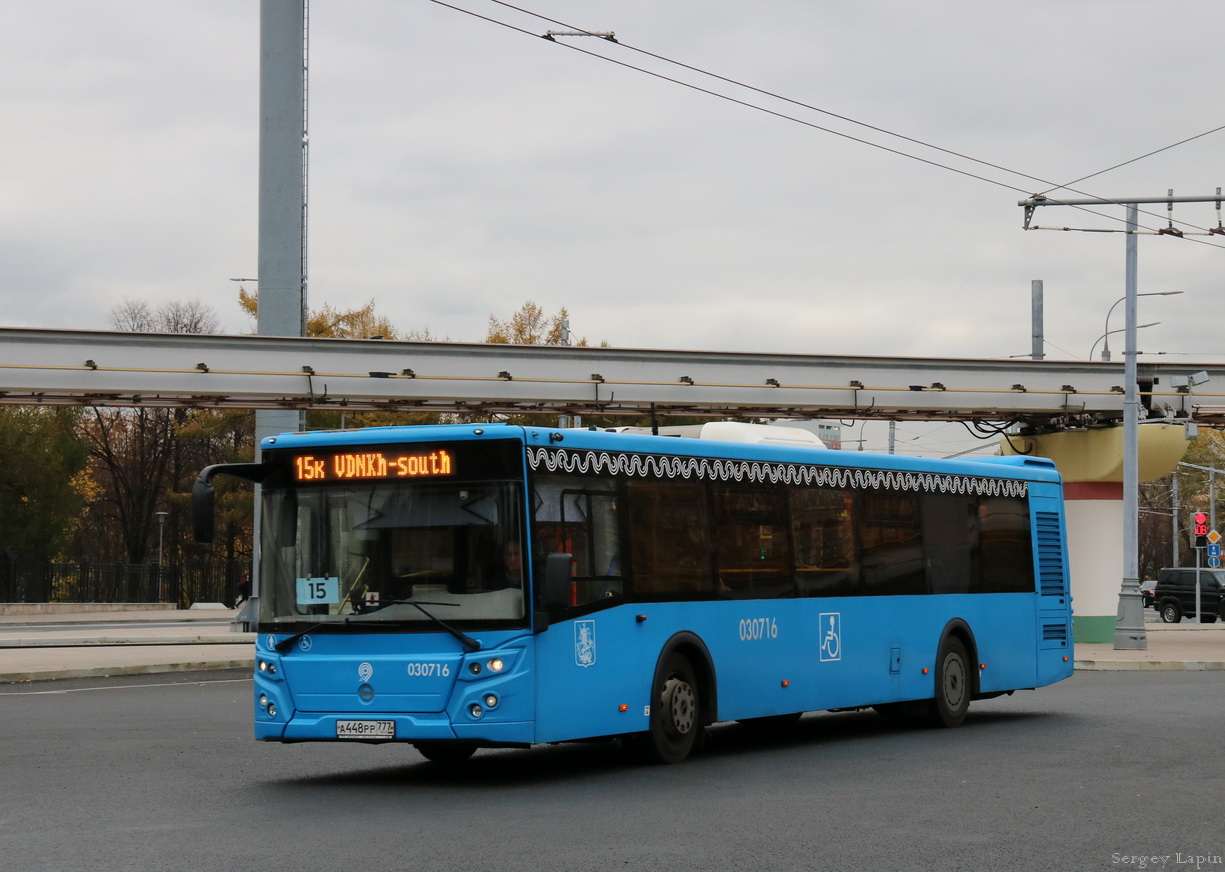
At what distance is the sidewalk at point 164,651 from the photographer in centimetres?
2655

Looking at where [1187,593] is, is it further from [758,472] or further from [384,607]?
[384,607]

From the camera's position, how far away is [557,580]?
11.9m

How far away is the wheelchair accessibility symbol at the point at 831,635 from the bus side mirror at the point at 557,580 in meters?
4.25

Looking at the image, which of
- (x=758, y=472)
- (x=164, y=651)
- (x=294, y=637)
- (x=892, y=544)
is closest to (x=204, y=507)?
(x=294, y=637)

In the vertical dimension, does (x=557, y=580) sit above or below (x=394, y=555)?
below

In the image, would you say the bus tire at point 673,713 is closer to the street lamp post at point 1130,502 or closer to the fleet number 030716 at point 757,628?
the fleet number 030716 at point 757,628

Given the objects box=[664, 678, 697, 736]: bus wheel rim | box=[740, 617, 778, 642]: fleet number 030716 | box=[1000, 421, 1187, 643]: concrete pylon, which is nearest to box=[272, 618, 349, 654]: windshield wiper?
box=[664, 678, 697, 736]: bus wheel rim

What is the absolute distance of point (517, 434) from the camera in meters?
12.2

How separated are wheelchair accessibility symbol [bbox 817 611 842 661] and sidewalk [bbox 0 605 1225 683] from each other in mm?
14007

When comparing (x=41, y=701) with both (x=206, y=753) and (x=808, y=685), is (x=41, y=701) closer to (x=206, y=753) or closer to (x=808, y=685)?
(x=206, y=753)

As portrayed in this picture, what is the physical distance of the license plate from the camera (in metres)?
12.0

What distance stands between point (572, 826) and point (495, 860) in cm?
137

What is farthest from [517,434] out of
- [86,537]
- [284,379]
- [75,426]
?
[86,537]

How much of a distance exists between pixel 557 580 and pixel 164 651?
21.5m
